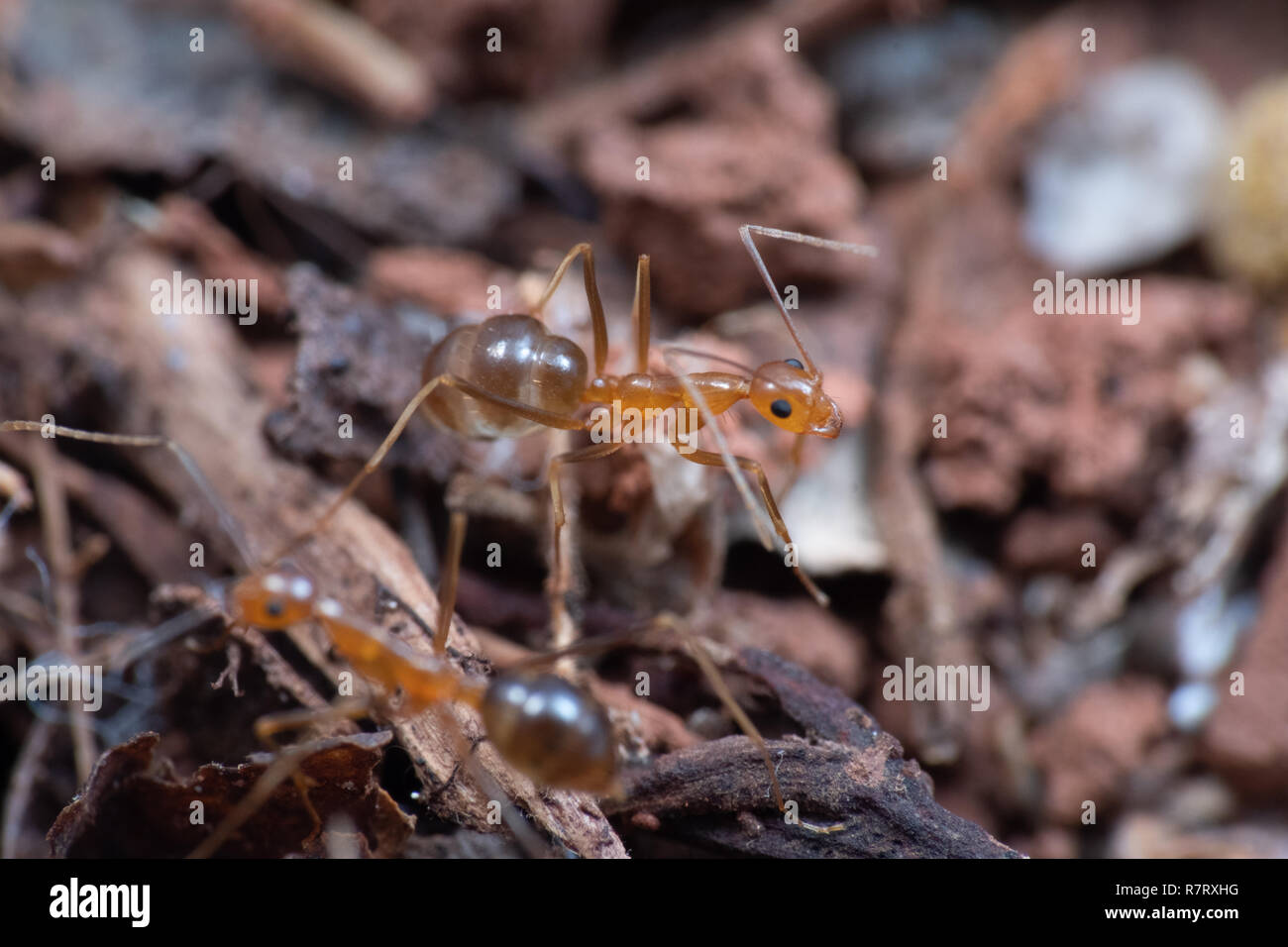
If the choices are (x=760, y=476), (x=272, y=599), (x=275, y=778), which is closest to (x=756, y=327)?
(x=760, y=476)

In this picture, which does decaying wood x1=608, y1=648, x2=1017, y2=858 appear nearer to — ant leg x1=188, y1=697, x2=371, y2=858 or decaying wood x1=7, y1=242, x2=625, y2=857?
decaying wood x1=7, y1=242, x2=625, y2=857

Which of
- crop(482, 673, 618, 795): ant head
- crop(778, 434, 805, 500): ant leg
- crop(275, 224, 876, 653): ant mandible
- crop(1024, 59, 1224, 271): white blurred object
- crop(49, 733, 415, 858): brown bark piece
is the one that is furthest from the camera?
crop(1024, 59, 1224, 271): white blurred object

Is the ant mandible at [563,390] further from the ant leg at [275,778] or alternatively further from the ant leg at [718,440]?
the ant leg at [275,778]

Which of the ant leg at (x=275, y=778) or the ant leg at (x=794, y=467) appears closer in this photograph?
the ant leg at (x=275, y=778)

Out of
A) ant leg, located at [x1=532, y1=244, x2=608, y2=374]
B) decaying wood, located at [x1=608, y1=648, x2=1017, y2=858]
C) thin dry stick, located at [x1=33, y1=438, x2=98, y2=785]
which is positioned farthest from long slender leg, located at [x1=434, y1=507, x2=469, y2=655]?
thin dry stick, located at [x1=33, y1=438, x2=98, y2=785]

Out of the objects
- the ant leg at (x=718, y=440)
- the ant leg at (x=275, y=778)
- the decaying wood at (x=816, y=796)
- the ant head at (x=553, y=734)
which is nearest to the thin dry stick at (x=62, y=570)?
the ant leg at (x=275, y=778)
